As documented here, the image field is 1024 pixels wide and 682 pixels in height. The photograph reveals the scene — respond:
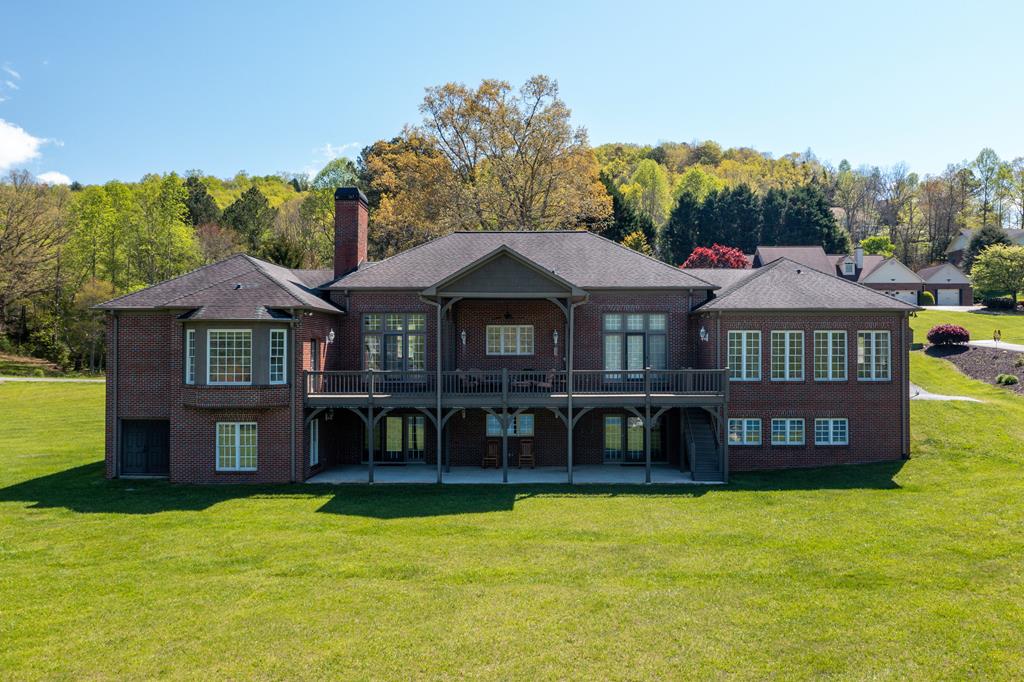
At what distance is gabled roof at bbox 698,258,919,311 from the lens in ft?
62.8

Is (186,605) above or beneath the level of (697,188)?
beneath

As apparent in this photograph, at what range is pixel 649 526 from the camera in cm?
1382

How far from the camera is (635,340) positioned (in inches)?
814

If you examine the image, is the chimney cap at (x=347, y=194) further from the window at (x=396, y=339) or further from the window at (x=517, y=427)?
the window at (x=517, y=427)

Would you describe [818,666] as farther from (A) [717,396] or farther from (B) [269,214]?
(B) [269,214]

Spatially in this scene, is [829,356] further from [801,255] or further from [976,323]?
[801,255]

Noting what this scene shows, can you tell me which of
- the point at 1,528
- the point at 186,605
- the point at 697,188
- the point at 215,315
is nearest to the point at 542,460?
the point at 215,315

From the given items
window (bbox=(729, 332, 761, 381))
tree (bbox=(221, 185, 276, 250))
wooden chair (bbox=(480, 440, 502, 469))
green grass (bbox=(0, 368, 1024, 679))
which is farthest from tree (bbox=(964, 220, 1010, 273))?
tree (bbox=(221, 185, 276, 250))

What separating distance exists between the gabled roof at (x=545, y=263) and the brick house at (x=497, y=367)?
0.28 feet

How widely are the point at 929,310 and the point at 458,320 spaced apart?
49170 millimetres

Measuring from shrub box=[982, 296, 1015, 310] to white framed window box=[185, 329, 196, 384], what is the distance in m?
62.1

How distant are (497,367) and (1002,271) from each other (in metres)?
51.6

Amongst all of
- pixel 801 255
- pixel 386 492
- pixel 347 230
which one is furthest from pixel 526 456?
pixel 801 255

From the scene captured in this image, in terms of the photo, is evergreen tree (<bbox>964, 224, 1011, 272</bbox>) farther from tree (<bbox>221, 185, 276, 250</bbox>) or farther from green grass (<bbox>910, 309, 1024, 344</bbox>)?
tree (<bbox>221, 185, 276, 250</bbox>)
